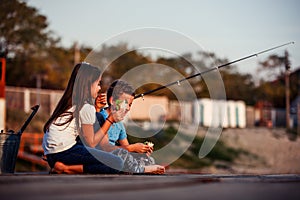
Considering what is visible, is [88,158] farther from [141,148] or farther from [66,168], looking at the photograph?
[141,148]

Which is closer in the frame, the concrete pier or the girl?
the concrete pier

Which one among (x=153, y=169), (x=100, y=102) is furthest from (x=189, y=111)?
(x=153, y=169)

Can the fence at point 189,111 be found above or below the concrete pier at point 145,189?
above

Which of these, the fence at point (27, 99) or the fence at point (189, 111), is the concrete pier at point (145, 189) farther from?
the fence at point (189, 111)

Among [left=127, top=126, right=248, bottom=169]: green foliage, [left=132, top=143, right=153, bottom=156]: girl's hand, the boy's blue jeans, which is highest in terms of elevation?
[left=132, top=143, right=153, bottom=156]: girl's hand

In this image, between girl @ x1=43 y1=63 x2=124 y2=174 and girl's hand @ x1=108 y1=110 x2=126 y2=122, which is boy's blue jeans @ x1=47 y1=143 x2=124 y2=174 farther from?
girl's hand @ x1=108 y1=110 x2=126 y2=122

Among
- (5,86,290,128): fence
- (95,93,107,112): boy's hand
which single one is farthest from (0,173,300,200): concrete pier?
(5,86,290,128): fence

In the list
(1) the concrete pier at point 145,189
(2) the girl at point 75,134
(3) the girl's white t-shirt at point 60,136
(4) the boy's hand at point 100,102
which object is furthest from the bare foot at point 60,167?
(1) the concrete pier at point 145,189

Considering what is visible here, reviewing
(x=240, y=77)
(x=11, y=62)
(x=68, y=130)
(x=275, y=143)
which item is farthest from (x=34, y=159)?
(x=240, y=77)

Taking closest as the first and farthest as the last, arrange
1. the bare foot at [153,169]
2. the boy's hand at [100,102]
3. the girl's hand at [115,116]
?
the girl's hand at [115,116] < the bare foot at [153,169] < the boy's hand at [100,102]

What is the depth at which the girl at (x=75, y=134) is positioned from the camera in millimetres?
5797

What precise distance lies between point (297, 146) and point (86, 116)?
39279mm

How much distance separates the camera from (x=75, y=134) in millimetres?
5879

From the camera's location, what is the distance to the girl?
5.80 m
